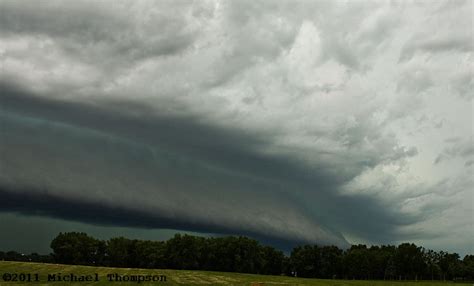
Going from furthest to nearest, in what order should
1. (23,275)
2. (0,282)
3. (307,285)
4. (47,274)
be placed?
(307,285)
(47,274)
(23,275)
(0,282)

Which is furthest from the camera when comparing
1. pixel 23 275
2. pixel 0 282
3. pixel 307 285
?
pixel 307 285

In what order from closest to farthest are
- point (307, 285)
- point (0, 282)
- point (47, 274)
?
1. point (0, 282)
2. point (47, 274)
3. point (307, 285)

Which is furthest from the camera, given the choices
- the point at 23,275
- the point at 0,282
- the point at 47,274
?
the point at 47,274

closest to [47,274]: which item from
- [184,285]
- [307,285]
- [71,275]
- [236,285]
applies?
[71,275]

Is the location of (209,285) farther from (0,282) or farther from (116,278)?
(0,282)

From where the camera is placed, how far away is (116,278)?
102 m

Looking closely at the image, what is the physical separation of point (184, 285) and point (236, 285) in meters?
10.3

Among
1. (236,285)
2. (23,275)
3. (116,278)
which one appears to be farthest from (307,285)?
(23,275)

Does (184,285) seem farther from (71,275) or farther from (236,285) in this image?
(71,275)

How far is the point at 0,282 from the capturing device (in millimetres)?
81875

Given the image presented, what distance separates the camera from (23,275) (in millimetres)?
92375

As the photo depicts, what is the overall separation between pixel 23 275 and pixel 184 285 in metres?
30.7

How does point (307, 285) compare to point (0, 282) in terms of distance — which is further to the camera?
point (307, 285)

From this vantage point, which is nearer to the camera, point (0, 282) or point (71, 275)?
point (0, 282)
